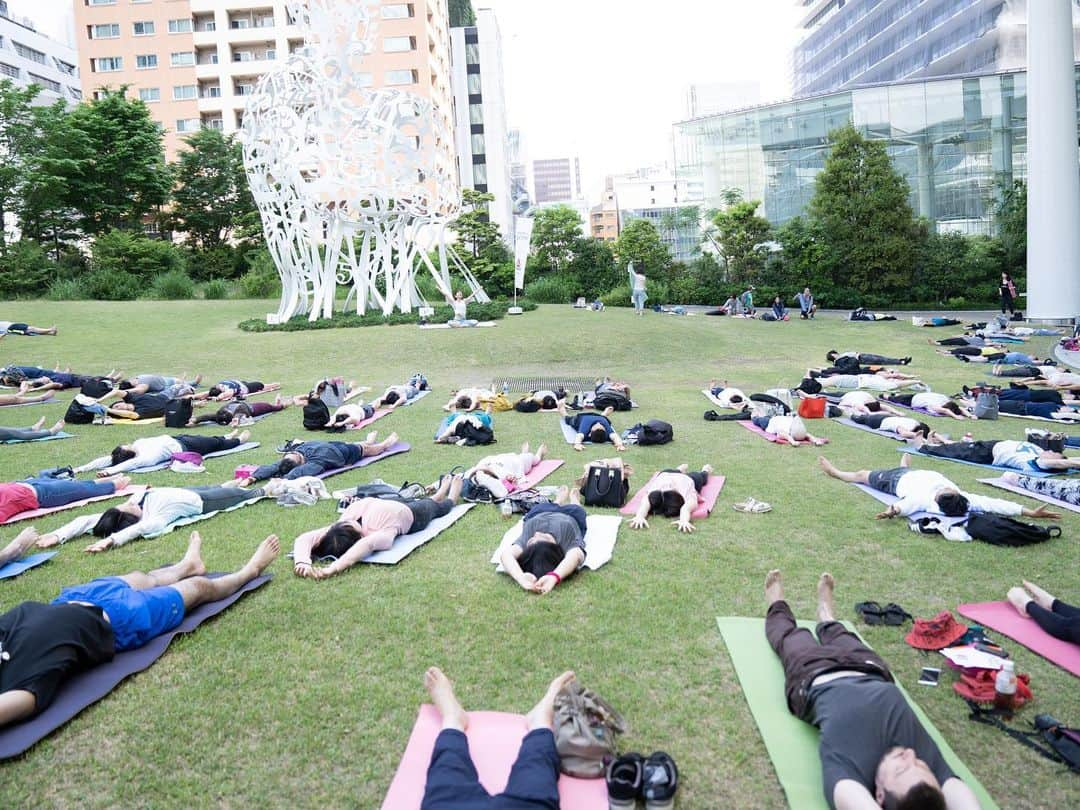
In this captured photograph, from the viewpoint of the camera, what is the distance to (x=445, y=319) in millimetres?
25188

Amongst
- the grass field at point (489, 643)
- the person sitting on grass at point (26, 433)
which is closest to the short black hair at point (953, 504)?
the grass field at point (489, 643)

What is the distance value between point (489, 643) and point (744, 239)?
34941 mm

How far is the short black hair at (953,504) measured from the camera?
23.3 ft

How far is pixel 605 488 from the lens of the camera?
8258mm

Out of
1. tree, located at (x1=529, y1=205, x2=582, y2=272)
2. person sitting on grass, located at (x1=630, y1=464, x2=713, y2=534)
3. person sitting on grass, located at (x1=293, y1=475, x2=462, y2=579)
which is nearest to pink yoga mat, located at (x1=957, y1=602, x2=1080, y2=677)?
person sitting on grass, located at (x1=630, y1=464, x2=713, y2=534)

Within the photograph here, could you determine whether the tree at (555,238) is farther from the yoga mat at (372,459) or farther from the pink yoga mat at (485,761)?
the pink yoga mat at (485,761)

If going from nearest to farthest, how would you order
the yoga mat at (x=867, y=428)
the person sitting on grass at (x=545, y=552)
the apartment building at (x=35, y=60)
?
the person sitting on grass at (x=545, y=552) → the yoga mat at (x=867, y=428) → the apartment building at (x=35, y=60)

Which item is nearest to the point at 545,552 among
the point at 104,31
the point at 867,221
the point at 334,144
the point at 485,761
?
the point at 485,761

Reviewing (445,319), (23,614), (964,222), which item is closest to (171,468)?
(23,614)

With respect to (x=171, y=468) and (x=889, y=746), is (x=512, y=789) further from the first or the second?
(x=171, y=468)

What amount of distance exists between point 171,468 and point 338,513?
340 centimetres

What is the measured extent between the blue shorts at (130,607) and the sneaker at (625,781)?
3214 millimetres

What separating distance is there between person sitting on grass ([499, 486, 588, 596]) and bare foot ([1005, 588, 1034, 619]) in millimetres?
3136

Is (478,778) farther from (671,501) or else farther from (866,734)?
(671,501)
